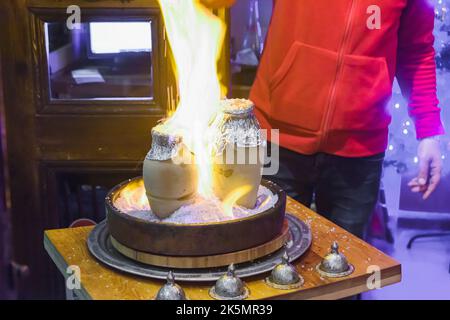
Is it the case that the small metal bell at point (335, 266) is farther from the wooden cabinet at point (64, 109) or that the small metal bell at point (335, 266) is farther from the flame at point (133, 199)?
the wooden cabinet at point (64, 109)

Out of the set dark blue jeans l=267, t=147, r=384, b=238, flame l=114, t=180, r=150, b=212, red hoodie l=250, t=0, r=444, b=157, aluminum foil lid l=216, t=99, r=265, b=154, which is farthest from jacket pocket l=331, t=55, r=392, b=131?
flame l=114, t=180, r=150, b=212

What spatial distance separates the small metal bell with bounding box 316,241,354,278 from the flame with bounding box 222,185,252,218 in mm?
256

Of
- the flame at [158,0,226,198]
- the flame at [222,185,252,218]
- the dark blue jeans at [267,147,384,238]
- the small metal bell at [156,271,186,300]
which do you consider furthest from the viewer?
the dark blue jeans at [267,147,384,238]

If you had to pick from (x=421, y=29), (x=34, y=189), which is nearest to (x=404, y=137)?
(x=421, y=29)

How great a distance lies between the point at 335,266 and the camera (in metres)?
1.56

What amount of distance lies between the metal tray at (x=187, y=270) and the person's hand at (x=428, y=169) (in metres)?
0.55

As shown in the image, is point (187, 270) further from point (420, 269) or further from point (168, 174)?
point (420, 269)

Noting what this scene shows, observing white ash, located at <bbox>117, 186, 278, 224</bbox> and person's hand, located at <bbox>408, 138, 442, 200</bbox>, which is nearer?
white ash, located at <bbox>117, 186, 278, 224</bbox>

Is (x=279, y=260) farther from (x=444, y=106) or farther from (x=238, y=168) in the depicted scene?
(x=444, y=106)

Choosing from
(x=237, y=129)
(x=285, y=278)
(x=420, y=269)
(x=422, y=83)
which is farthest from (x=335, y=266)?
(x=420, y=269)

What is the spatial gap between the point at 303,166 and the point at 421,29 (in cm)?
60

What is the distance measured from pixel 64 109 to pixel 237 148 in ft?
3.57

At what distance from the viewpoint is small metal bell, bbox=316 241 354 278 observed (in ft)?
5.10

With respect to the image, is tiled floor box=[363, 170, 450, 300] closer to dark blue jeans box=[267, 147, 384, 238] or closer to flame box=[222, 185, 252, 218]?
dark blue jeans box=[267, 147, 384, 238]
